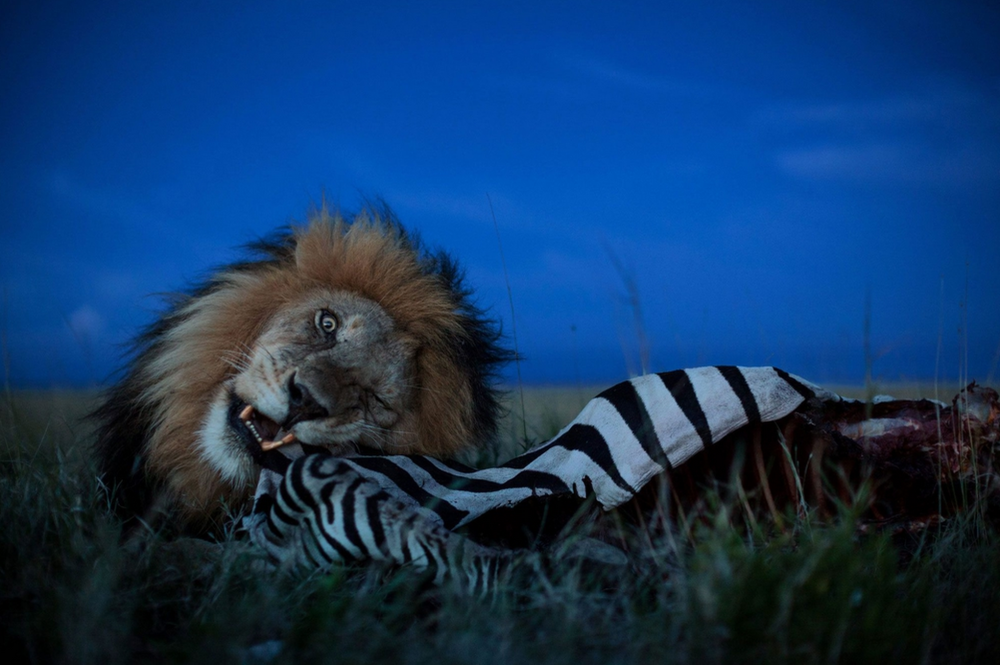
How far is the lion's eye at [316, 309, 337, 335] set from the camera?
2.61m

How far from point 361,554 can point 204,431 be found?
0.97 m

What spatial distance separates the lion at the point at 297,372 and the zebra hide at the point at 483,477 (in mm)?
206

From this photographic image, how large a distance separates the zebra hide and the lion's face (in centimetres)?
13

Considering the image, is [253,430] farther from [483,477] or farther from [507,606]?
[507,606]

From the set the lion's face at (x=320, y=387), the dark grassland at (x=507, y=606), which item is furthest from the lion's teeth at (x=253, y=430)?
the dark grassland at (x=507, y=606)

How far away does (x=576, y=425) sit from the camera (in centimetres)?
240

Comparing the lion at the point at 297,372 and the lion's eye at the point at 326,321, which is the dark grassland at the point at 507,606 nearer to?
the lion at the point at 297,372

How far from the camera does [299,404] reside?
2.35m

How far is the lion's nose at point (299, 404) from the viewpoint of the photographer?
2344mm

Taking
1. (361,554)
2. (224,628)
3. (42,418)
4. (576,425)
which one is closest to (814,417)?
(576,425)

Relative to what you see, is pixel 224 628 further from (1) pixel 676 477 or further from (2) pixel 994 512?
(2) pixel 994 512

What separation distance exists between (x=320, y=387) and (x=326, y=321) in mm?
352

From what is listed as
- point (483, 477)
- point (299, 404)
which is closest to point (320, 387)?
point (299, 404)

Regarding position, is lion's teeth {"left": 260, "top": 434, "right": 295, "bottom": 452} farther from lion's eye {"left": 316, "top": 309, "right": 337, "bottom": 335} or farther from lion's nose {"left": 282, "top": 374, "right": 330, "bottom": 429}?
lion's eye {"left": 316, "top": 309, "right": 337, "bottom": 335}
